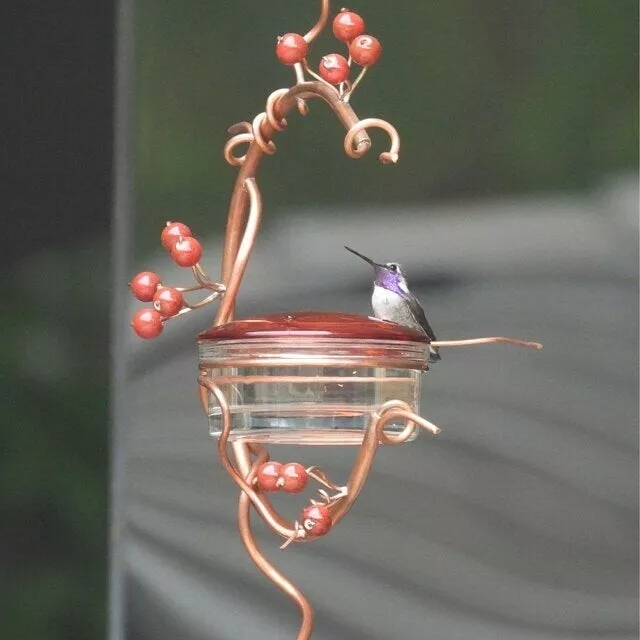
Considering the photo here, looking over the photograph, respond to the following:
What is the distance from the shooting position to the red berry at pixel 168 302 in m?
0.94

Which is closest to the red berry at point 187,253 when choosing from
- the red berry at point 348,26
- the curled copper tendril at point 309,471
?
the curled copper tendril at point 309,471

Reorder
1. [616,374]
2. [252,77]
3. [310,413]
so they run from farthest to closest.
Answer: [252,77], [616,374], [310,413]

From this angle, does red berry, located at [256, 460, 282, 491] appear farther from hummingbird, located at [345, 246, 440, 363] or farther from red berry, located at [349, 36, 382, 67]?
red berry, located at [349, 36, 382, 67]

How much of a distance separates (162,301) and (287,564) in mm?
553

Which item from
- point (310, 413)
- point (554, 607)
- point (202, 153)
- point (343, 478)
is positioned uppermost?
point (202, 153)

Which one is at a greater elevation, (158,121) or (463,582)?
(158,121)

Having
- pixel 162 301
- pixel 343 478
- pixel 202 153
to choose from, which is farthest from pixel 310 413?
pixel 202 153

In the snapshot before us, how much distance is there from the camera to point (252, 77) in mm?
1440

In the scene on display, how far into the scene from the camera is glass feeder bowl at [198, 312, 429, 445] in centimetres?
87

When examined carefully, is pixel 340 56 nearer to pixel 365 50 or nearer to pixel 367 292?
pixel 365 50

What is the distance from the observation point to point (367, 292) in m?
1.40

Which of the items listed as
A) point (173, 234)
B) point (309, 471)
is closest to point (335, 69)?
point (173, 234)

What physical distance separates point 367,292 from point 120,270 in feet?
1.06

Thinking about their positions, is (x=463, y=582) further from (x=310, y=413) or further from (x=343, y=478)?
(x=310, y=413)
